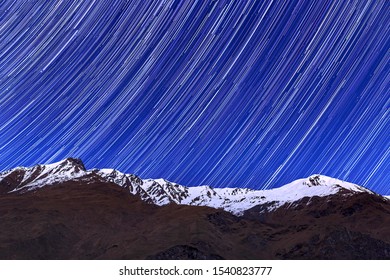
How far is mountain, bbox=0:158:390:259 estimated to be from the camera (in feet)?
96.7

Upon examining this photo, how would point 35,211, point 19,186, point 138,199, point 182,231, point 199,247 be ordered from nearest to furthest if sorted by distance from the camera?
point 199,247
point 182,231
point 35,211
point 19,186
point 138,199

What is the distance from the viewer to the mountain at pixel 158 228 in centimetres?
2947

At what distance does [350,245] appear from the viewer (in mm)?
39156

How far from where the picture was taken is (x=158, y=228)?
37.7m

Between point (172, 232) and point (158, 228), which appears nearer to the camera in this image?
point (172, 232)

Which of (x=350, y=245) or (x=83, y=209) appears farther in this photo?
(x=83, y=209)

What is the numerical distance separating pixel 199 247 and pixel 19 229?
22901 mm

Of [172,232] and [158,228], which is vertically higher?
[172,232]

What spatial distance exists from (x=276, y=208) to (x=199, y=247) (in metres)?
33.6

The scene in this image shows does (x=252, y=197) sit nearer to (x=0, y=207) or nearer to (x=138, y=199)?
(x=138, y=199)
